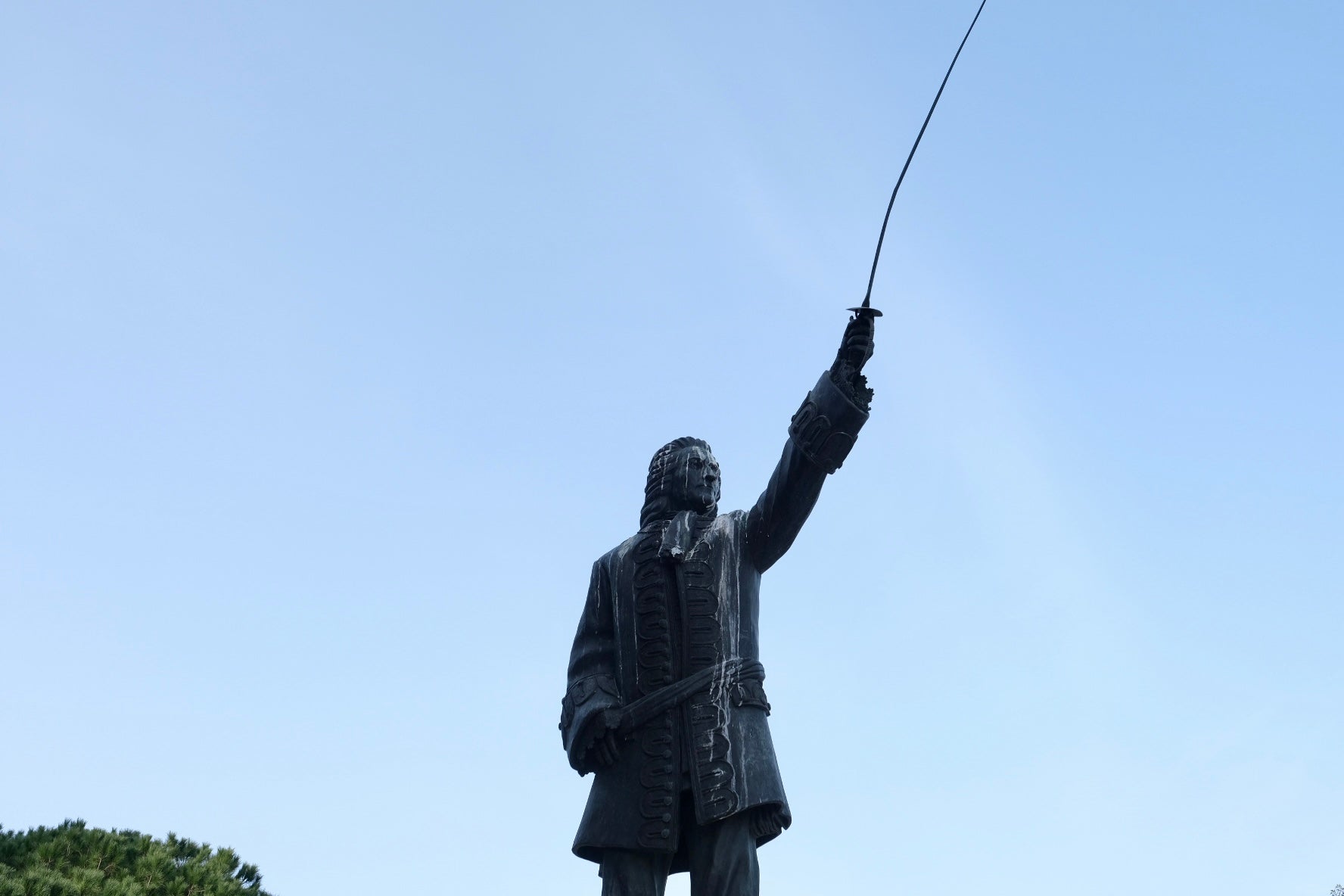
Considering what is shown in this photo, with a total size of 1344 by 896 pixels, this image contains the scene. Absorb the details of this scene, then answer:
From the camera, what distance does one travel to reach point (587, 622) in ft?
25.3

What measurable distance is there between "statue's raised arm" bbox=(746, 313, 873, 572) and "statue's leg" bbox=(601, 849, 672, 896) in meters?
1.69

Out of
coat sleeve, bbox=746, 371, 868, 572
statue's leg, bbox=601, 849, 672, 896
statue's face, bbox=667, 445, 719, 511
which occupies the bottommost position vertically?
statue's leg, bbox=601, 849, 672, 896

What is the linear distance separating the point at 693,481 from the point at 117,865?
9716 millimetres

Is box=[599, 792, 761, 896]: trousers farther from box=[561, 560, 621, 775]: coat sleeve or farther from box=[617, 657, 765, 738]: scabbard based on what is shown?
box=[561, 560, 621, 775]: coat sleeve

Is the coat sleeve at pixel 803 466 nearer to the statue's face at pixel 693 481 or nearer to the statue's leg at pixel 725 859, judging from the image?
the statue's face at pixel 693 481

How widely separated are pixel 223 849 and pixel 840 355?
35.3 feet

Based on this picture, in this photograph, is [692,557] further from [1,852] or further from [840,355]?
[1,852]

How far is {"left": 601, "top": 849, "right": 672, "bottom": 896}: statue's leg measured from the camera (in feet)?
22.8

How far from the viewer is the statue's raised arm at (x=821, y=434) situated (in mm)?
7234

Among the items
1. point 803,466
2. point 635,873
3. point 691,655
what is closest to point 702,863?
point 635,873

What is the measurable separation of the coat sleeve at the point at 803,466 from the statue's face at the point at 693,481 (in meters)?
0.33

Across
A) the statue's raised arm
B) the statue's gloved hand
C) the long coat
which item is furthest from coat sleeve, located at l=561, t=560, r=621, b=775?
the statue's gloved hand

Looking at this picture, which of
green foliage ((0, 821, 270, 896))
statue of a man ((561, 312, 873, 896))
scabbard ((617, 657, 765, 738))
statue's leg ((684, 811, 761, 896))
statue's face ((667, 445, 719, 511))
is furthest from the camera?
green foliage ((0, 821, 270, 896))

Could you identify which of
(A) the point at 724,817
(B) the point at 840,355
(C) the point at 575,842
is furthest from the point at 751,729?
(B) the point at 840,355
